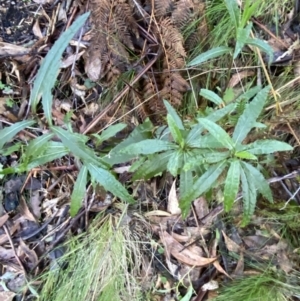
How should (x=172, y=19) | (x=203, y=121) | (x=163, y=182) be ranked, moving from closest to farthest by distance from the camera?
1. (x=203, y=121)
2. (x=172, y=19)
3. (x=163, y=182)

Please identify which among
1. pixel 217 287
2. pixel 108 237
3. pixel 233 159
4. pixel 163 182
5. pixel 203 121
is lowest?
pixel 217 287

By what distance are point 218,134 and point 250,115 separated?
4.5 inches

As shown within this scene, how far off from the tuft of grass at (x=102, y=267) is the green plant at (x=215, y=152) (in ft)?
1.73

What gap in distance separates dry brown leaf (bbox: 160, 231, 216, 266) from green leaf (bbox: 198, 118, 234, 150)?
2.34 ft

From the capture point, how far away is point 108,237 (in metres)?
1.82

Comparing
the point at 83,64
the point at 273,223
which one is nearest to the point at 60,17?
the point at 83,64

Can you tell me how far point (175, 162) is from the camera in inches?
49.5

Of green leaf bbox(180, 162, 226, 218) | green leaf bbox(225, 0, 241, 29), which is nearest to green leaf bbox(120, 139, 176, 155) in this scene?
green leaf bbox(180, 162, 226, 218)

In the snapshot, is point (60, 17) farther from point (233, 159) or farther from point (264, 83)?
point (233, 159)

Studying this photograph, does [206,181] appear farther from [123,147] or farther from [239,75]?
[239,75]

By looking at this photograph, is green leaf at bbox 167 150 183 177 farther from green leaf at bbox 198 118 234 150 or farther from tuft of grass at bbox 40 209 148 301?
tuft of grass at bbox 40 209 148 301

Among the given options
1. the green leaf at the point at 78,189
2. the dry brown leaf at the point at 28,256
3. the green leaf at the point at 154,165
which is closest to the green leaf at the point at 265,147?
the green leaf at the point at 154,165

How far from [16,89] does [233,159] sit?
108 centimetres

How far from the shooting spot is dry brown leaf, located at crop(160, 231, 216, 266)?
5.84 ft
